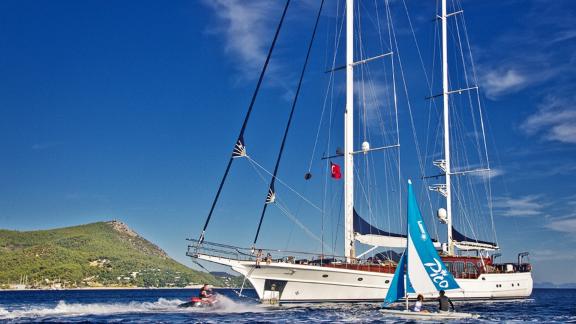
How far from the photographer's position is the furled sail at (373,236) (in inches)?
2132

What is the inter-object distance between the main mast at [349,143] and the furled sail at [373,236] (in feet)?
2.20

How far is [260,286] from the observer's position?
1868 inches

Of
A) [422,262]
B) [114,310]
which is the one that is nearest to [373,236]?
[422,262]

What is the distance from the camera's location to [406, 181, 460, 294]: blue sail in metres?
41.5

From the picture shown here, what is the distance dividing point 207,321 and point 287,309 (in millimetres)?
9815

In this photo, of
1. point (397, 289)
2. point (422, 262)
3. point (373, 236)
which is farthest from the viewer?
point (373, 236)

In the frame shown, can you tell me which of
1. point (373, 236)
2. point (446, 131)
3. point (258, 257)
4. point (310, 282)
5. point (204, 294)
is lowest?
point (204, 294)

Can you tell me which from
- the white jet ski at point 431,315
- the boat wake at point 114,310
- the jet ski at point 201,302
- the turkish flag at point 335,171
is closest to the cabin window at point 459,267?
the turkish flag at point 335,171

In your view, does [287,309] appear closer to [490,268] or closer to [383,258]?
[383,258]

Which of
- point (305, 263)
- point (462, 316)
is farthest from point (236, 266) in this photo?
point (462, 316)

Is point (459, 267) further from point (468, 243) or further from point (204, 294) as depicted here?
point (204, 294)

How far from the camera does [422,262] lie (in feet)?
137

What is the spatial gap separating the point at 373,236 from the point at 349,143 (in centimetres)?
865

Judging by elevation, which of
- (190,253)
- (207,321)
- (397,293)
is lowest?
(207,321)
